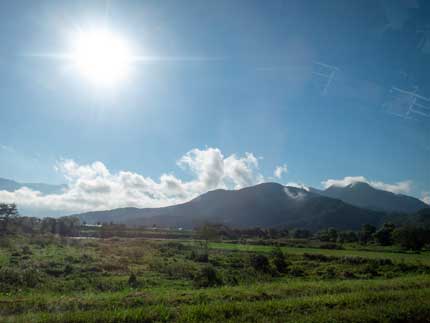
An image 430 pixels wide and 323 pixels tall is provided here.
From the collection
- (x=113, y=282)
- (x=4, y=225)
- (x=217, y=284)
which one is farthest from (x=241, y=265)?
(x=4, y=225)

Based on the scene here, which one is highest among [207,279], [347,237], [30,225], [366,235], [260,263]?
[30,225]

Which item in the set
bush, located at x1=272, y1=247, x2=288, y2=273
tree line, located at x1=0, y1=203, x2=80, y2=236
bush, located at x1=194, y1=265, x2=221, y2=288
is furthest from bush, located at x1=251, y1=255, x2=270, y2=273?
tree line, located at x1=0, y1=203, x2=80, y2=236

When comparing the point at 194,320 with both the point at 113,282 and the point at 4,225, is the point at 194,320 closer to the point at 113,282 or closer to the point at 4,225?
the point at 113,282

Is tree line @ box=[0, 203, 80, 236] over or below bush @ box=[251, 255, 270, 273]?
over

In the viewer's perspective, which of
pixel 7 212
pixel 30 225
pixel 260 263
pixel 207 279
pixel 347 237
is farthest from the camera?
pixel 347 237

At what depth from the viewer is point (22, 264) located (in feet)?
75.4

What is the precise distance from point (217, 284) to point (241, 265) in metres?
13.4

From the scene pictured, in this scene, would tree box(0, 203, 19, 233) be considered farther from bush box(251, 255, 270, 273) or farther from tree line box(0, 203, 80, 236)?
bush box(251, 255, 270, 273)

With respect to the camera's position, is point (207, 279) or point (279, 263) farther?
point (279, 263)

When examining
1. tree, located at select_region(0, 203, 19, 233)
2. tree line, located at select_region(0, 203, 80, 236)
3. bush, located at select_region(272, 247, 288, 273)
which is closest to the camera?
bush, located at select_region(272, 247, 288, 273)

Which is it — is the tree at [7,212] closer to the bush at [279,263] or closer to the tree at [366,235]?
the bush at [279,263]

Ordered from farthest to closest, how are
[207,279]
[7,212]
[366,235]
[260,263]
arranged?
[366,235] → [7,212] → [260,263] → [207,279]

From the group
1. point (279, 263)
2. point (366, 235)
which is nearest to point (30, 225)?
point (279, 263)

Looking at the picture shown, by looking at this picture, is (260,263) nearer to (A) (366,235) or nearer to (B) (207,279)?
(B) (207,279)
